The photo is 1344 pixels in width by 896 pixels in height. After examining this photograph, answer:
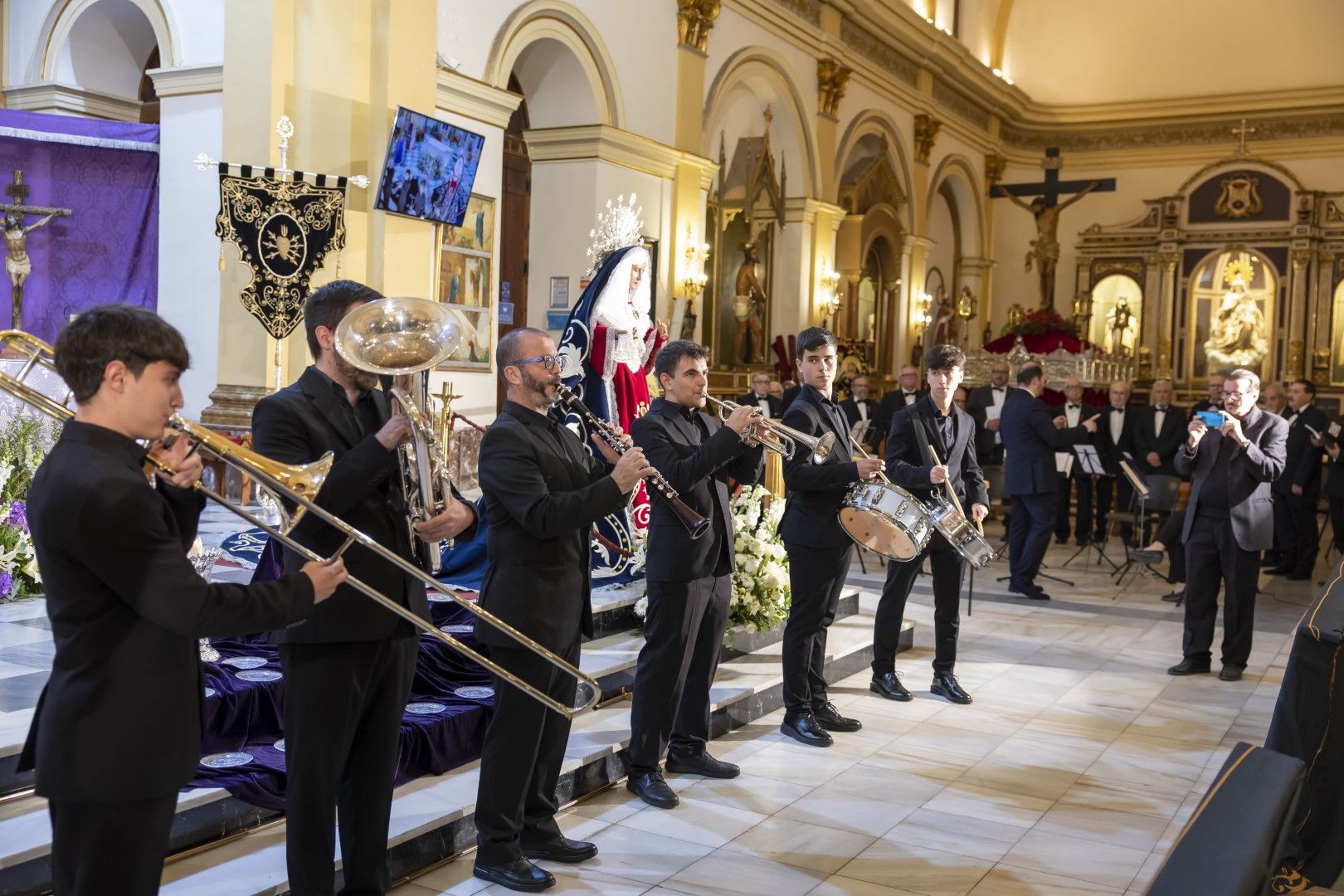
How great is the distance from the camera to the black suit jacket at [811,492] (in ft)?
17.9

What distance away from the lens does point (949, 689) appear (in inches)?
261

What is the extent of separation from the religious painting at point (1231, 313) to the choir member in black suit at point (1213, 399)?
17.0 inches

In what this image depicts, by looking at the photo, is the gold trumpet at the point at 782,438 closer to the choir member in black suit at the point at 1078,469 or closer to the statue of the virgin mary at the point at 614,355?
the statue of the virgin mary at the point at 614,355

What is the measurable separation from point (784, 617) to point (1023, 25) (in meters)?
19.7

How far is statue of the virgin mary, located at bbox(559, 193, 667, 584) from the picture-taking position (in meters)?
6.86

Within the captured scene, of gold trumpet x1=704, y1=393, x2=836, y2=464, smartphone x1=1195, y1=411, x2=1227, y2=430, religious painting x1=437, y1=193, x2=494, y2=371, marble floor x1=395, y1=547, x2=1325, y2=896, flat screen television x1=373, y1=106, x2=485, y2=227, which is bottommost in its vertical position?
marble floor x1=395, y1=547, x2=1325, y2=896

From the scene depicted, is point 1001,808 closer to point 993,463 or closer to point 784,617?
point 784,617

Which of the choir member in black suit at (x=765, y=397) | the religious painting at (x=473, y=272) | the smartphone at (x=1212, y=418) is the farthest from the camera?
the choir member in black suit at (x=765, y=397)

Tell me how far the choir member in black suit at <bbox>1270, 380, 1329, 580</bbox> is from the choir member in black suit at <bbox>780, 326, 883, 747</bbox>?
7.54 meters

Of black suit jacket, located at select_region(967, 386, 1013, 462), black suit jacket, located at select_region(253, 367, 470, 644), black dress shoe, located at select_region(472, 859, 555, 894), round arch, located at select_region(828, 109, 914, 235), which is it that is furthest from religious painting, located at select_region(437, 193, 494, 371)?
round arch, located at select_region(828, 109, 914, 235)

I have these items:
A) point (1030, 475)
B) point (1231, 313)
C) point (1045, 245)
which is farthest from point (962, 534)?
point (1231, 313)

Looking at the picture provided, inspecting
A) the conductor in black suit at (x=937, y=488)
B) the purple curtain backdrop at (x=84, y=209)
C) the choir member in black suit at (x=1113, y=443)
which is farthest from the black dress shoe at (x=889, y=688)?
the choir member in black suit at (x=1113, y=443)

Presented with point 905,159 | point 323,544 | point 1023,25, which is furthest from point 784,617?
point 1023,25

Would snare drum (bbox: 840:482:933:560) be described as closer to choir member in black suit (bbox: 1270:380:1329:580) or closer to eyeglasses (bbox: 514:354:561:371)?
eyeglasses (bbox: 514:354:561:371)
